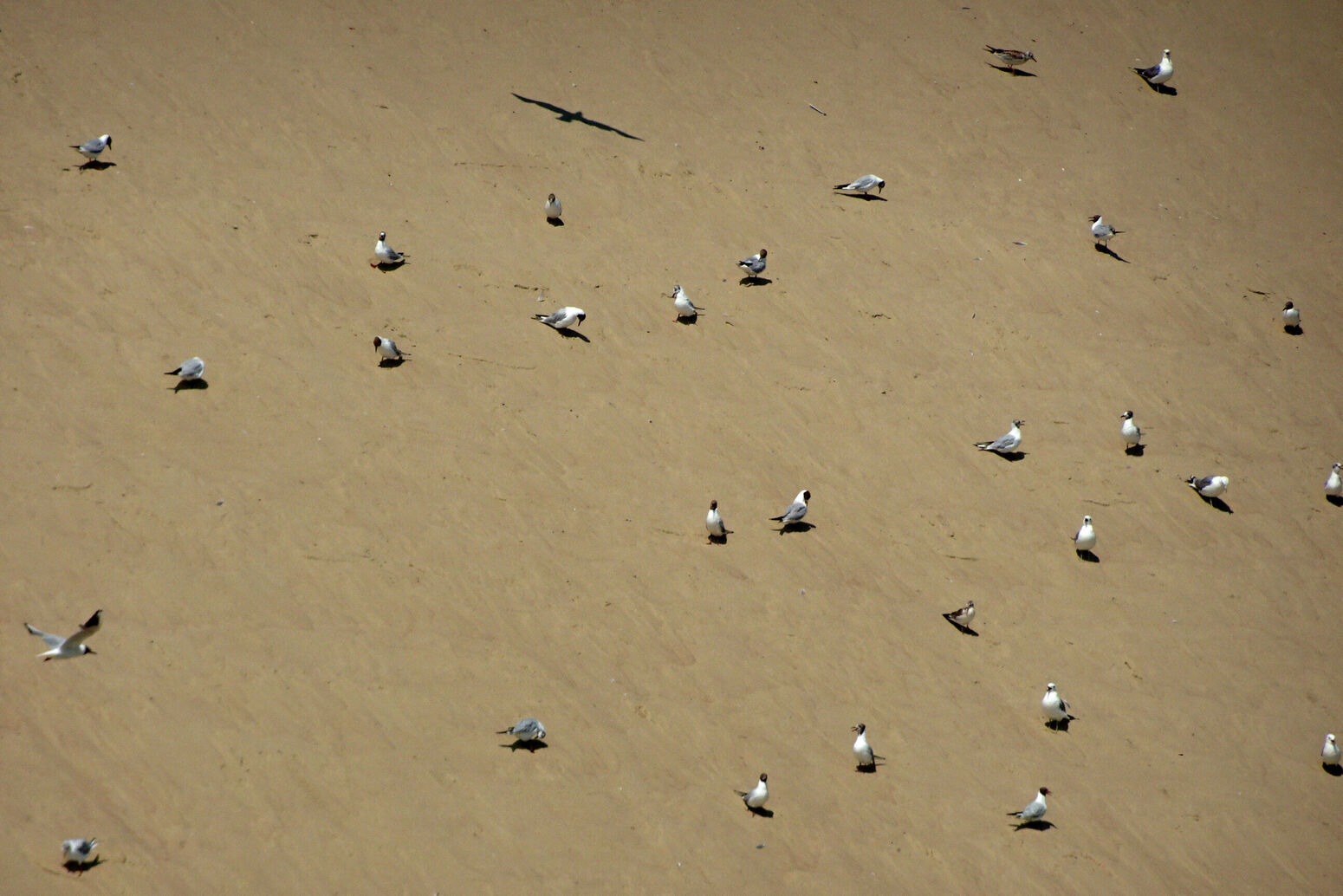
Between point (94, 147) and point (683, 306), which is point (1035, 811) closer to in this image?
point (683, 306)

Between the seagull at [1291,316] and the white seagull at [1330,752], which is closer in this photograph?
the white seagull at [1330,752]

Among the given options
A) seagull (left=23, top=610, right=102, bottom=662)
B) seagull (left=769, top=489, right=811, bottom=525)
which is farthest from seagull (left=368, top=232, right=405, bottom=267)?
seagull (left=23, top=610, right=102, bottom=662)

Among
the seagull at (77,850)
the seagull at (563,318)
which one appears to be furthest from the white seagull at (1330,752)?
the seagull at (77,850)

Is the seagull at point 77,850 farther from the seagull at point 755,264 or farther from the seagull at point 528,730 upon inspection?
the seagull at point 755,264

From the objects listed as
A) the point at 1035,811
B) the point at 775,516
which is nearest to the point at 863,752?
the point at 1035,811

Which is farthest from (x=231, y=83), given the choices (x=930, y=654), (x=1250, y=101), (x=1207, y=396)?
(x=1250, y=101)

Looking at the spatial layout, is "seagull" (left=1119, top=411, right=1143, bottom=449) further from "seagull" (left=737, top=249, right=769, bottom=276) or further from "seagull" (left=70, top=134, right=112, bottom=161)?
"seagull" (left=70, top=134, right=112, bottom=161)
